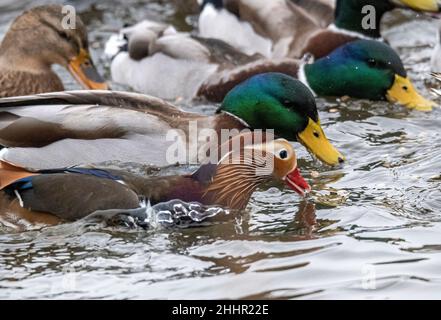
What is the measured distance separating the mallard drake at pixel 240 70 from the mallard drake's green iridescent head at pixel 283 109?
1.83 meters

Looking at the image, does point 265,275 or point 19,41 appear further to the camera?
point 19,41

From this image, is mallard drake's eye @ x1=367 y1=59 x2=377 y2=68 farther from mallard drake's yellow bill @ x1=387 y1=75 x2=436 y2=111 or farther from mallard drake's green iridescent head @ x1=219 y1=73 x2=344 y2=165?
mallard drake's green iridescent head @ x1=219 y1=73 x2=344 y2=165

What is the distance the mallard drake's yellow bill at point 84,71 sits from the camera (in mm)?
9656

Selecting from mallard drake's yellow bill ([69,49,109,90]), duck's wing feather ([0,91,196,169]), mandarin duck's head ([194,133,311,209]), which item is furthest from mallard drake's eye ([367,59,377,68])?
mandarin duck's head ([194,133,311,209])

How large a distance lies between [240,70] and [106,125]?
2.61 meters

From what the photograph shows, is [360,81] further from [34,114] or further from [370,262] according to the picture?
[370,262]

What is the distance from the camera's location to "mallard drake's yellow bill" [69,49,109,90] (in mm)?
9656

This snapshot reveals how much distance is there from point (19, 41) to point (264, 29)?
2916mm

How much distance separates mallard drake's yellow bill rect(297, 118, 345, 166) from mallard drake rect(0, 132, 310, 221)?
1.04 m

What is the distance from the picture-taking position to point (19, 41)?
952cm
